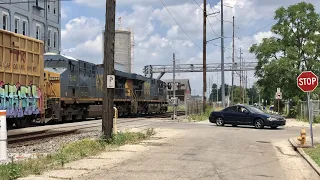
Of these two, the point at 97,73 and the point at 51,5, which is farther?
the point at 51,5

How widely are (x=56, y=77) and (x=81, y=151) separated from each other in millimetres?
13253

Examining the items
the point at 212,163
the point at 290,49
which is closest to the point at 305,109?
the point at 290,49

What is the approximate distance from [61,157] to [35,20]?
4098 cm

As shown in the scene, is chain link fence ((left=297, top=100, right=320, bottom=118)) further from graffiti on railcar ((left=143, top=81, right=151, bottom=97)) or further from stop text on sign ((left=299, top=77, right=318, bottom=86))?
stop text on sign ((left=299, top=77, right=318, bottom=86))

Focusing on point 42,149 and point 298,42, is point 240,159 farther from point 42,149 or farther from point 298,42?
point 298,42

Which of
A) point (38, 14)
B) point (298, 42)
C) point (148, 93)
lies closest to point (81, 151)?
point (148, 93)

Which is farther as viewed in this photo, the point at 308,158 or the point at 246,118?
the point at 246,118

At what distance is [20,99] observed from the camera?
19.1 m

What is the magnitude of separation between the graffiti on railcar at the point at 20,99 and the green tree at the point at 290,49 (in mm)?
24783

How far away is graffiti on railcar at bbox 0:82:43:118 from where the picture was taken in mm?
17969

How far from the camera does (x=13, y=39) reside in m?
18.7

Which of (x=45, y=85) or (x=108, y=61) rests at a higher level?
(x=108, y=61)

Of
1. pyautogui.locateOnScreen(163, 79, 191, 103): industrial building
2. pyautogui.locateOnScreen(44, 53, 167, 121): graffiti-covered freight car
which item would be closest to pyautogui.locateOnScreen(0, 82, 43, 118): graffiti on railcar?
pyautogui.locateOnScreen(44, 53, 167, 121): graffiti-covered freight car

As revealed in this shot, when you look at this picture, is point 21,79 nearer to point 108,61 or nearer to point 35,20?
point 108,61
